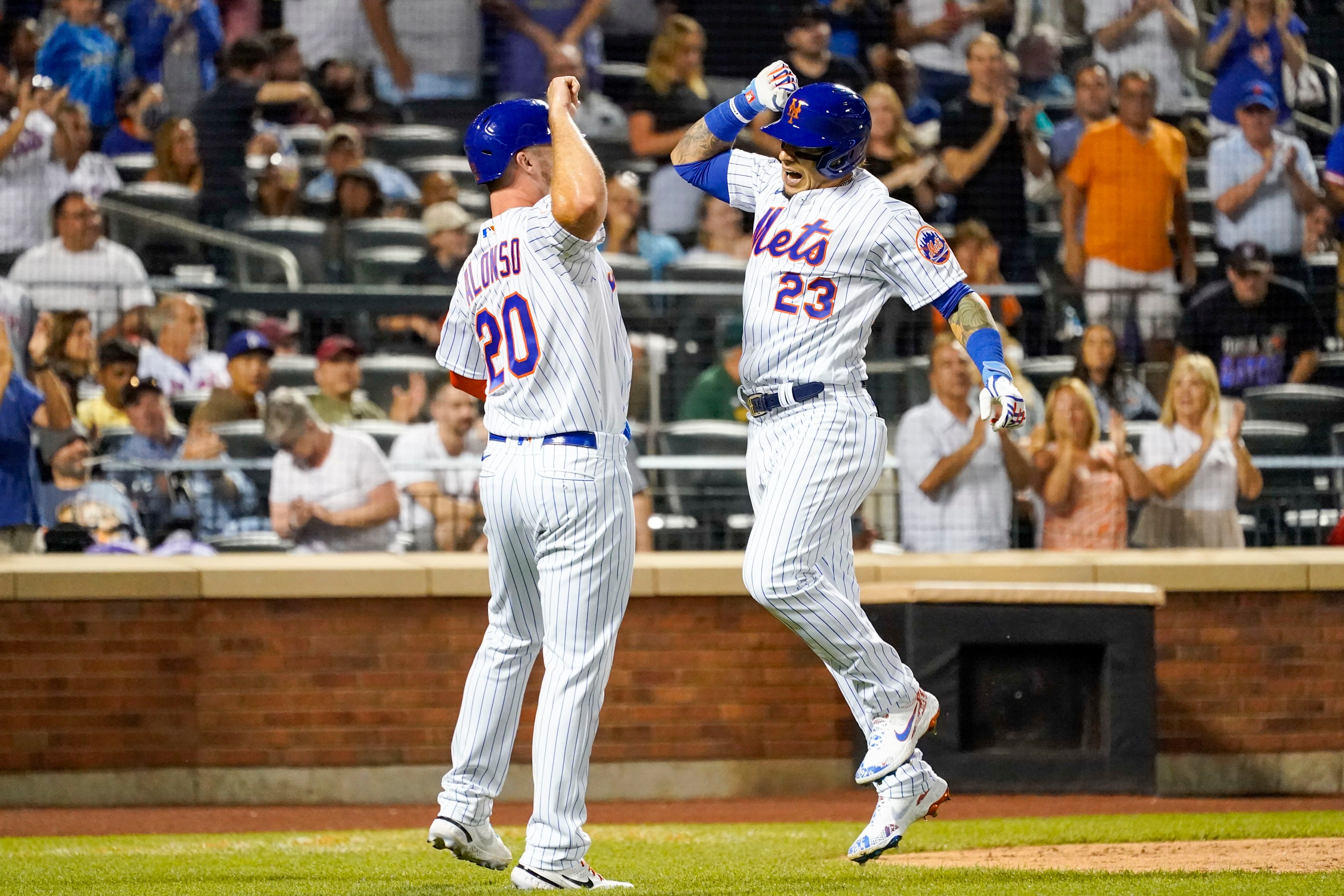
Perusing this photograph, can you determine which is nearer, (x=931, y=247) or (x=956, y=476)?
(x=931, y=247)

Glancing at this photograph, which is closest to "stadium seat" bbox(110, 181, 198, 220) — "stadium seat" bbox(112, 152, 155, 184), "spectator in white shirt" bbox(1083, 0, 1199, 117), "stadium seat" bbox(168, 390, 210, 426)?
"stadium seat" bbox(112, 152, 155, 184)

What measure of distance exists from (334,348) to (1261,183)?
509 cm

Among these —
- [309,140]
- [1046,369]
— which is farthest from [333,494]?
[309,140]

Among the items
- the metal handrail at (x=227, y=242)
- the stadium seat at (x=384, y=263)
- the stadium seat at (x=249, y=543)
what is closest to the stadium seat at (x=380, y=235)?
the stadium seat at (x=384, y=263)

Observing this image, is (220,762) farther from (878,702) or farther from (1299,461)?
(1299,461)

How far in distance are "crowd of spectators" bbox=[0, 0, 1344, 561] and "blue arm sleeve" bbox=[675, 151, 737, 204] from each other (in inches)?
116

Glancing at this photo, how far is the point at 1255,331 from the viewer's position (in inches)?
334

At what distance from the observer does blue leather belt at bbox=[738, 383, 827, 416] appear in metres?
4.50

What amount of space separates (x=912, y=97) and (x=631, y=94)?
1702mm

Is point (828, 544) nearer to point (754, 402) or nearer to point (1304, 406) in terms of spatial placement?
point (754, 402)

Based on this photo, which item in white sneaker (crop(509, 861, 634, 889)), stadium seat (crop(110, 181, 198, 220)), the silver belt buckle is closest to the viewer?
white sneaker (crop(509, 861, 634, 889))

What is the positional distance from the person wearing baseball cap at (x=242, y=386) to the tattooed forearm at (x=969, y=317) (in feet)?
14.6

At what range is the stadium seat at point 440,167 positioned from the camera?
1048 cm

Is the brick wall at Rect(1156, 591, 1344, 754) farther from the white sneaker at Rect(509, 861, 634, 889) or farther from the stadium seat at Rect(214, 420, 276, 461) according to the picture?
the stadium seat at Rect(214, 420, 276, 461)
